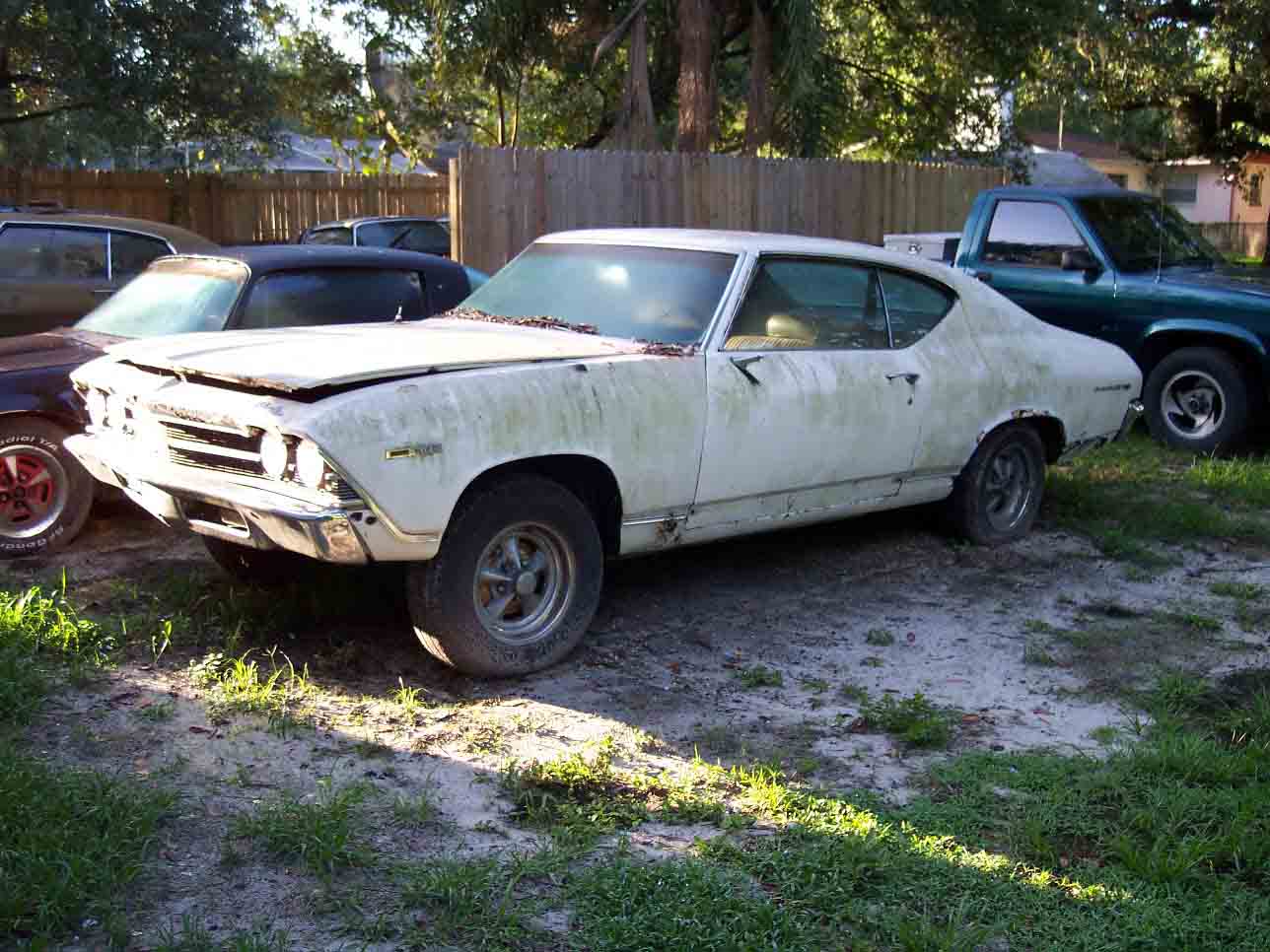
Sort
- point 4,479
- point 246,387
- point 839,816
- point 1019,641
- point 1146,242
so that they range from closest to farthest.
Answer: point 839,816, point 246,387, point 1019,641, point 4,479, point 1146,242

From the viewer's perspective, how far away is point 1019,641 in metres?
6.01

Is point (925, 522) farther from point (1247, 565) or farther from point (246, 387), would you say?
point (246, 387)

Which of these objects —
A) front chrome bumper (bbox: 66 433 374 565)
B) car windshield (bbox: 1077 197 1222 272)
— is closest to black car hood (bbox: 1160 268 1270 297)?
car windshield (bbox: 1077 197 1222 272)

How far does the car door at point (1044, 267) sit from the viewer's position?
10.3 meters

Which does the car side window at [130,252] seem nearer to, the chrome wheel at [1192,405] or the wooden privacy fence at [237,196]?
the chrome wheel at [1192,405]

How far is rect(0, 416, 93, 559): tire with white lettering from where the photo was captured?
6461mm

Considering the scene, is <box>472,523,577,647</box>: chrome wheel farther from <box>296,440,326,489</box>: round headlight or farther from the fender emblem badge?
<box>296,440,326,489</box>: round headlight

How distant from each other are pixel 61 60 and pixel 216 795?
14231mm

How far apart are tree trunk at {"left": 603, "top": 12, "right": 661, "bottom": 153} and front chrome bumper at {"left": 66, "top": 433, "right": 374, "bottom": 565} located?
9.32m

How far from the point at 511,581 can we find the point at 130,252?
187 inches

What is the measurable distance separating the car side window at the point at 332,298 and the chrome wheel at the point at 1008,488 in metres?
3.17

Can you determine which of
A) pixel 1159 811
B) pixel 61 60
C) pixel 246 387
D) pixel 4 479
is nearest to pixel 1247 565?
pixel 1159 811

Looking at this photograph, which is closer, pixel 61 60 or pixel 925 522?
pixel 925 522

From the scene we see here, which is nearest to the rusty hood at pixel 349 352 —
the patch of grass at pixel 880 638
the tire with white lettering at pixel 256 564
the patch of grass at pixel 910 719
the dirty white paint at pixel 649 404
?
the dirty white paint at pixel 649 404
